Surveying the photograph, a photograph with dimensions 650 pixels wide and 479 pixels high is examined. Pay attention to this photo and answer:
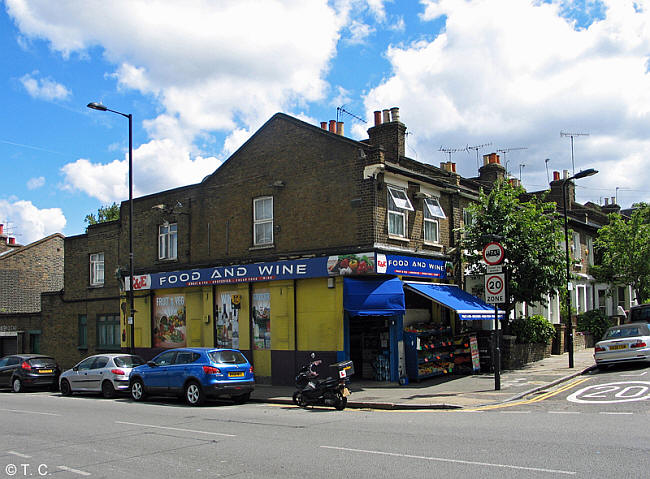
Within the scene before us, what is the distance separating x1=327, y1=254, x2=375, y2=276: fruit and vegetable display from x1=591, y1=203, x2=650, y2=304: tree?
721 inches

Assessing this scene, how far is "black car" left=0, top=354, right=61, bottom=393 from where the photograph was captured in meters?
22.3

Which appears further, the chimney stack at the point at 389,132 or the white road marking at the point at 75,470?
the chimney stack at the point at 389,132

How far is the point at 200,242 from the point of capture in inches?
911

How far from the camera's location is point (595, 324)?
28.3 meters

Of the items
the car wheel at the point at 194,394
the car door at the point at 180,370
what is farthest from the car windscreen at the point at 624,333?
the car door at the point at 180,370

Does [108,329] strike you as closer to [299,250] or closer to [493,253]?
[299,250]

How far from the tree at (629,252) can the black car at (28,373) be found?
88.8 feet

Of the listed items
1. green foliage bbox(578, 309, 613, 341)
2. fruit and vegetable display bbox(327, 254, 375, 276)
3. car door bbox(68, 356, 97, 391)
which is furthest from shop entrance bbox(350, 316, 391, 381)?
green foliage bbox(578, 309, 613, 341)

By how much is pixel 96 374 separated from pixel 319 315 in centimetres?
778

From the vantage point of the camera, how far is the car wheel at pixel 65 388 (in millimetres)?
20203

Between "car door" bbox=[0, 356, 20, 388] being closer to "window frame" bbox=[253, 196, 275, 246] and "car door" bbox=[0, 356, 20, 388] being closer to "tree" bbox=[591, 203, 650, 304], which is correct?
"window frame" bbox=[253, 196, 275, 246]

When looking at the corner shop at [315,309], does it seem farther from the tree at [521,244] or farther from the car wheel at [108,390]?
the car wheel at [108,390]

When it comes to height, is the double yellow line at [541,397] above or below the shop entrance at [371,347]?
below
